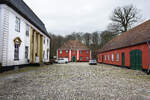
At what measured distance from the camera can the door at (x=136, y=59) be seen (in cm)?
1230

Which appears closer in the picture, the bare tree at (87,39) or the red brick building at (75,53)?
the red brick building at (75,53)

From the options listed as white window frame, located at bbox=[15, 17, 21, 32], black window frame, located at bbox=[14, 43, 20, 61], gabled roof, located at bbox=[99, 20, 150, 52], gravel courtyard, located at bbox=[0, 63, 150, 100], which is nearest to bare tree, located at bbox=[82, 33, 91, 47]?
gabled roof, located at bbox=[99, 20, 150, 52]

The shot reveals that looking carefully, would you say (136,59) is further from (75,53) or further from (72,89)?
(75,53)

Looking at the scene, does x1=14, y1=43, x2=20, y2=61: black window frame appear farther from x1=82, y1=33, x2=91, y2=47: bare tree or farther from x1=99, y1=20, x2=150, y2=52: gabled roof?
x1=82, y1=33, x2=91, y2=47: bare tree

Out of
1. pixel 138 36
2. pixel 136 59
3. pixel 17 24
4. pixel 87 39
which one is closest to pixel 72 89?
pixel 17 24

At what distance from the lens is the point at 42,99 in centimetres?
349

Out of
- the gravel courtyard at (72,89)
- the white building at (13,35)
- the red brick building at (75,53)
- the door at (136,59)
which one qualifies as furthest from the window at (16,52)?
the red brick building at (75,53)

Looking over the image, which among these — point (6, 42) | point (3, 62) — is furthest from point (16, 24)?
point (3, 62)

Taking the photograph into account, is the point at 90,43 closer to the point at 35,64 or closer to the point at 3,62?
the point at 35,64

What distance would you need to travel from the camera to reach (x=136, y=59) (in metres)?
13.0

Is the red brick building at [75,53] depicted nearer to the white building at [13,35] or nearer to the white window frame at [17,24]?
the white building at [13,35]

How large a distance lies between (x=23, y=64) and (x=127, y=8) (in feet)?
89.1

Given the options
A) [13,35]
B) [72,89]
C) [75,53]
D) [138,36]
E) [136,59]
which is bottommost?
[72,89]

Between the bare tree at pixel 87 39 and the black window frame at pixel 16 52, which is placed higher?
the bare tree at pixel 87 39
